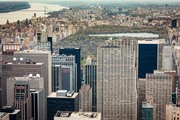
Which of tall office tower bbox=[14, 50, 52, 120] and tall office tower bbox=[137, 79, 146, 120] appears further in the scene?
tall office tower bbox=[14, 50, 52, 120]

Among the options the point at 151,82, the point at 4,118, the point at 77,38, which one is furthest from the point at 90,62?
the point at 4,118

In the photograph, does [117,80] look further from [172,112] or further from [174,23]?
[174,23]

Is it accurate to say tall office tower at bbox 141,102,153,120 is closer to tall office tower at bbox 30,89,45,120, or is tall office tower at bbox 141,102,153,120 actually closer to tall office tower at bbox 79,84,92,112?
tall office tower at bbox 79,84,92,112

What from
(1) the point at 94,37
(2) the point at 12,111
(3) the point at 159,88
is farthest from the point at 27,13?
(3) the point at 159,88

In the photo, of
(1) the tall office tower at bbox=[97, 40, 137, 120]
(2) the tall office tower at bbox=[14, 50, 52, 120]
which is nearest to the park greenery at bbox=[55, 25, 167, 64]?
(1) the tall office tower at bbox=[97, 40, 137, 120]

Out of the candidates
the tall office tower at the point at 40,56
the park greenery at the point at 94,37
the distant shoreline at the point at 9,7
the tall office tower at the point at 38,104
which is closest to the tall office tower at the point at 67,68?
the tall office tower at the point at 40,56

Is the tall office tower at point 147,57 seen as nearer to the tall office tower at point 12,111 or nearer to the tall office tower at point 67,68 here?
the tall office tower at point 67,68
